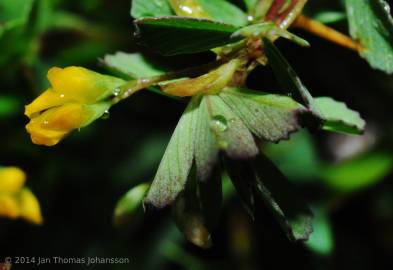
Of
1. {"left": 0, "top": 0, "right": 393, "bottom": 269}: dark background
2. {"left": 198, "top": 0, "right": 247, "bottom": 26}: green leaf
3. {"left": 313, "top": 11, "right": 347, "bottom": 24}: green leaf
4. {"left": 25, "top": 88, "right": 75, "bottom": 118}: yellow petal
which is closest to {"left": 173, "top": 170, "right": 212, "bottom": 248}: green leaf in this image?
{"left": 25, "top": 88, "right": 75, "bottom": 118}: yellow petal

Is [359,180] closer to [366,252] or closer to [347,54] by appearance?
[366,252]

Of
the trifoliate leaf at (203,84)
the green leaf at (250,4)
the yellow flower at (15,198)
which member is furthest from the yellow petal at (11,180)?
the green leaf at (250,4)

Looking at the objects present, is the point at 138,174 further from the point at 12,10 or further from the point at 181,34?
the point at 181,34

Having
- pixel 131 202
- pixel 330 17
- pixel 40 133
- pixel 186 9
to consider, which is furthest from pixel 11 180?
pixel 330 17

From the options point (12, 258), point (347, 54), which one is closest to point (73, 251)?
point (12, 258)

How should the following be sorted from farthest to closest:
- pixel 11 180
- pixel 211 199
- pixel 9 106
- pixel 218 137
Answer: pixel 9 106 → pixel 11 180 → pixel 211 199 → pixel 218 137

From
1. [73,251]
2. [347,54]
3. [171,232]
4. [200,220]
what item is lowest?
[73,251]
